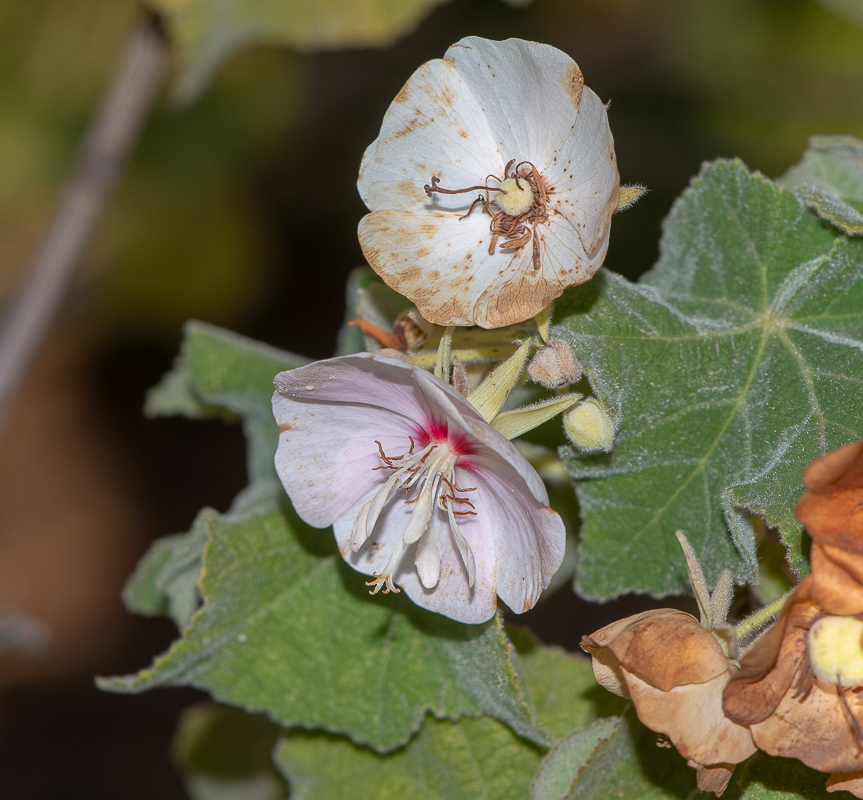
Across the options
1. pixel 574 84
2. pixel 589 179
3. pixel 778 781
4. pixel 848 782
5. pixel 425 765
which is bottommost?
pixel 425 765

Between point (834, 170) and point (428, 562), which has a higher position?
point (834, 170)

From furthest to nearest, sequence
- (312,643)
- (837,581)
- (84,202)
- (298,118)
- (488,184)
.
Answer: (298,118) → (84,202) → (312,643) → (488,184) → (837,581)

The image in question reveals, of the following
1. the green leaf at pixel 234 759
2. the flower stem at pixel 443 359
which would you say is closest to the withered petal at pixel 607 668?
the flower stem at pixel 443 359

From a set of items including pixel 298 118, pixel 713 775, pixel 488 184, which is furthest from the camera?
pixel 298 118

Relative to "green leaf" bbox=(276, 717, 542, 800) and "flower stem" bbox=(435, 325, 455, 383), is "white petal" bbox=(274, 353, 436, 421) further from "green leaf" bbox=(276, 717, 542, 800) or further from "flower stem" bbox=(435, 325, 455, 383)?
"green leaf" bbox=(276, 717, 542, 800)

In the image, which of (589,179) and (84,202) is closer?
(589,179)

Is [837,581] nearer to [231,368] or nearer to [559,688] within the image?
[559,688]

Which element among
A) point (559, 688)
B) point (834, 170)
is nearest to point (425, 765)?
point (559, 688)
